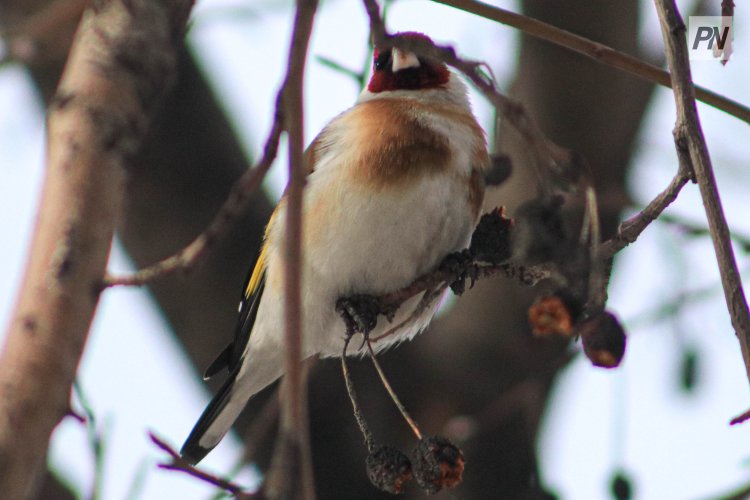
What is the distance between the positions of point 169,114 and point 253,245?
62cm

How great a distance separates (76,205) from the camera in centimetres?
154

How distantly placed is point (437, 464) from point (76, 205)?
730mm

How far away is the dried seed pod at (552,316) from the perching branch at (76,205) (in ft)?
2.28

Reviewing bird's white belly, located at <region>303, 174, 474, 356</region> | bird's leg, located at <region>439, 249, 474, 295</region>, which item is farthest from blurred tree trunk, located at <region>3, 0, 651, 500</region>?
bird's leg, located at <region>439, 249, 474, 295</region>

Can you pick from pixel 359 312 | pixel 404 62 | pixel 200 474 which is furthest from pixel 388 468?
pixel 404 62

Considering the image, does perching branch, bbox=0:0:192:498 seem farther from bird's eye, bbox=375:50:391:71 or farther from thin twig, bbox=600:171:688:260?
bird's eye, bbox=375:50:391:71

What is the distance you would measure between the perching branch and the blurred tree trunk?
198 cm

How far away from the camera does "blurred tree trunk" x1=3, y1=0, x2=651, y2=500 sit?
12.4ft

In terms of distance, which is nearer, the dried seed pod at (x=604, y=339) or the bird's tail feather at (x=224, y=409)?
the dried seed pod at (x=604, y=339)

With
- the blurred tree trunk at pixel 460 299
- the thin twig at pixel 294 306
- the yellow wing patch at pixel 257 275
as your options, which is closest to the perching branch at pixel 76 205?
the thin twig at pixel 294 306

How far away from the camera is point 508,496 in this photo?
4.13 metres

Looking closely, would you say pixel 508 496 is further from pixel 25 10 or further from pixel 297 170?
pixel 297 170

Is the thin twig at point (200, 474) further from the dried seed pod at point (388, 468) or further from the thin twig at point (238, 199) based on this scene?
the dried seed pod at point (388, 468)

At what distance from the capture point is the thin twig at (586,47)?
154cm
